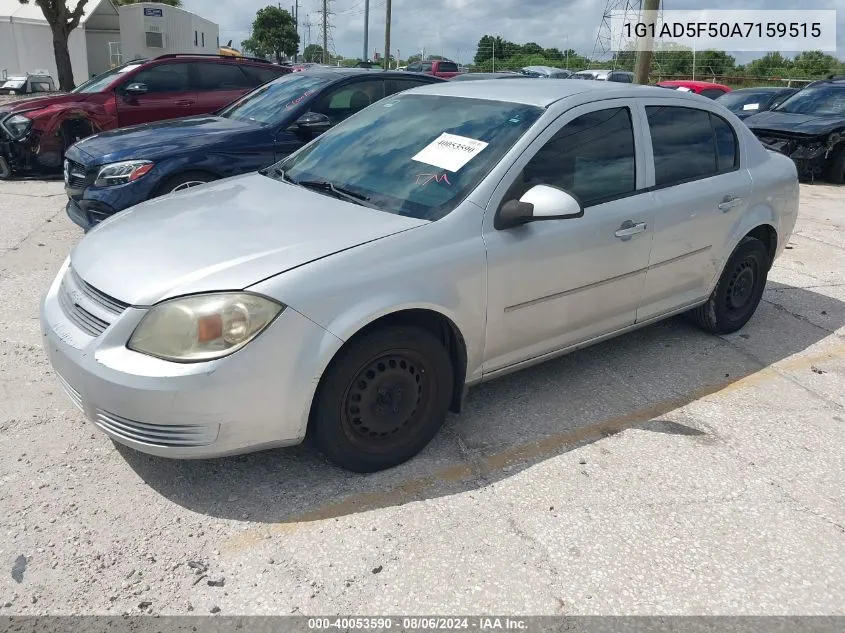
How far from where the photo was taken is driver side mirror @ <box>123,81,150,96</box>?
9.31 metres

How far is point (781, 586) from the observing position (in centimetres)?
255

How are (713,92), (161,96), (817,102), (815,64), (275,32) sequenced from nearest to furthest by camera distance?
(161,96) → (817,102) → (713,92) → (815,64) → (275,32)

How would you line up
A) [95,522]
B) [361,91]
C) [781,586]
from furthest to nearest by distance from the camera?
[361,91], [95,522], [781,586]

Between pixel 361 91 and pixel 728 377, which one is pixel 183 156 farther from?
pixel 728 377

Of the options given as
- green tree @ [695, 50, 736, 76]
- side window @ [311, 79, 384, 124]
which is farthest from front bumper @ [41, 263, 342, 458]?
green tree @ [695, 50, 736, 76]

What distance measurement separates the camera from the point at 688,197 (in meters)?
4.12

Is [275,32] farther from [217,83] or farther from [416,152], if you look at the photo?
[416,152]

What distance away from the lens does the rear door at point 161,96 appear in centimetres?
943

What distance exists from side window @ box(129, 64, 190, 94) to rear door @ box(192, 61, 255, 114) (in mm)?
158

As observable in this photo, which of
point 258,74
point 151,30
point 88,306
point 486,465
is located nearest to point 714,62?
point 151,30

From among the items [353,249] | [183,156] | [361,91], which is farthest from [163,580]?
[361,91]

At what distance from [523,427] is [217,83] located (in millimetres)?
8025

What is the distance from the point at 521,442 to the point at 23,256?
4963 millimetres

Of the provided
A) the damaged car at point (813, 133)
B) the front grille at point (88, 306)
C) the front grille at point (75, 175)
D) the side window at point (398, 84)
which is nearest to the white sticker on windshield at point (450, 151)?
the front grille at point (88, 306)
